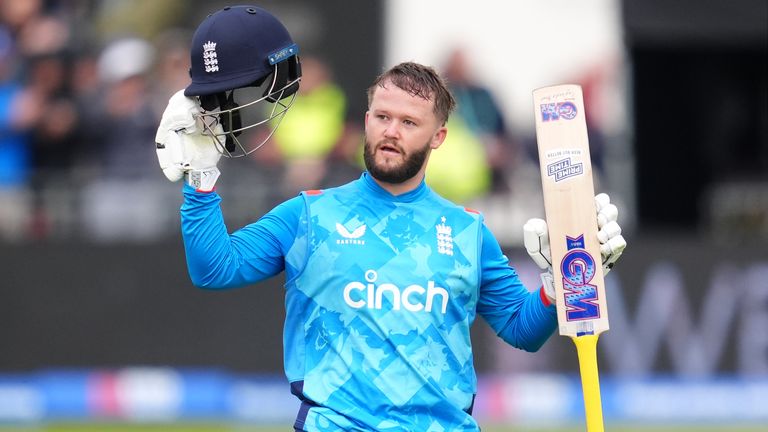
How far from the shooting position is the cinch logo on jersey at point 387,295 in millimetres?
4422

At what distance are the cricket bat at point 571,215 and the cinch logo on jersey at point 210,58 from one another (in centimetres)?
101

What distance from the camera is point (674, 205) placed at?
47.6 ft

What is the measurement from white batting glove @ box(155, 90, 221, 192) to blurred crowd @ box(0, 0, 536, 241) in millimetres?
6029

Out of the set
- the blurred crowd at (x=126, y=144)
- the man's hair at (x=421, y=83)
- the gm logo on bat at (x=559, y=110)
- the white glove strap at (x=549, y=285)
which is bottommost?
the white glove strap at (x=549, y=285)

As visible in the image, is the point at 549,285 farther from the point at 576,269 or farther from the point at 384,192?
the point at 384,192

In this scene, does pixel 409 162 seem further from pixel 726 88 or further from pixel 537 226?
pixel 726 88

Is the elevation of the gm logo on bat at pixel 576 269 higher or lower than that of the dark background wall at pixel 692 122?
lower

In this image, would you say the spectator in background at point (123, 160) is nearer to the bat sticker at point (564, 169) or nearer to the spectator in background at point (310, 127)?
the spectator in background at point (310, 127)

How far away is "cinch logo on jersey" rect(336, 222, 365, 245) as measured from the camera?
4.50 m

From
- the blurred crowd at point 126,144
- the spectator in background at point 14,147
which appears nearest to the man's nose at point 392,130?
the blurred crowd at point 126,144

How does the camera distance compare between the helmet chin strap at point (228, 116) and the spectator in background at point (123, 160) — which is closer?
the helmet chin strap at point (228, 116)

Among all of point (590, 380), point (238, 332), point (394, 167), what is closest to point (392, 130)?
point (394, 167)

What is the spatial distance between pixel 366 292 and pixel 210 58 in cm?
85

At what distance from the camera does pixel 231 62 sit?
4.39 m
